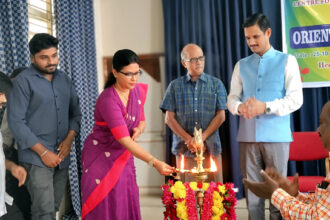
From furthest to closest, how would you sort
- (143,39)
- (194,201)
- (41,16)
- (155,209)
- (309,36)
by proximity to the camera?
(143,39) < (155,209) < (309,36) < (41,16) < (194,201)

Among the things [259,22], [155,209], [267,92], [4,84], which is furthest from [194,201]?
[155,209]

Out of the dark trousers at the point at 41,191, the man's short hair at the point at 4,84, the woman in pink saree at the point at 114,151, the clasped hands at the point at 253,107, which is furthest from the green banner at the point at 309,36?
the man's short hair at the point at 4,84

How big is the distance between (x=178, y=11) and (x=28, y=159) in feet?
9.00

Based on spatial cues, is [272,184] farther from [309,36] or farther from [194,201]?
[309,36]

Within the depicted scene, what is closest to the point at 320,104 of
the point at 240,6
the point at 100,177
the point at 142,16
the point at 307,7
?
the point at 307,7

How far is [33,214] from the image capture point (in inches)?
103

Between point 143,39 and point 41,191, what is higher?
point 143,39

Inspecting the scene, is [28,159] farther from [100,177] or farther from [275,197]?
Answer: [275,197]

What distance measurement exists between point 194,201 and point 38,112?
126cm

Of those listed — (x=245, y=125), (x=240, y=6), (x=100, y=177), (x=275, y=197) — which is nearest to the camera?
(x=275, y=197)

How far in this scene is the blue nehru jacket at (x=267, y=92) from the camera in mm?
2725

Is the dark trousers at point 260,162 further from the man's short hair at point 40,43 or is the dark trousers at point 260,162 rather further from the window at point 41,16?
the window at point 41,16

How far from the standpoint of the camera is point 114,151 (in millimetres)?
2516

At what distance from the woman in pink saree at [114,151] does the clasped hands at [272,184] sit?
1.04 meters
